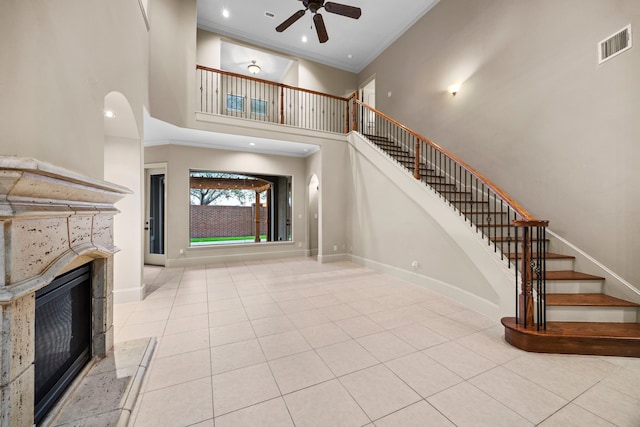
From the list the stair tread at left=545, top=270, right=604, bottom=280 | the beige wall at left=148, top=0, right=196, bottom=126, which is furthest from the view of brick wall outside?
the stair tread at left=545, top=270, right=604, bottom=280

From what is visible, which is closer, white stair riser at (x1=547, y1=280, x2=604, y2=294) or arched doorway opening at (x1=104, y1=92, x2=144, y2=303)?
white stair riser at (x1=547, y1=280, x2=604, y2=294)

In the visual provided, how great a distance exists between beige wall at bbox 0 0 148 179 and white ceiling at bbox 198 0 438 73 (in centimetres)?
411

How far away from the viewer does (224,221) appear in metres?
9.77

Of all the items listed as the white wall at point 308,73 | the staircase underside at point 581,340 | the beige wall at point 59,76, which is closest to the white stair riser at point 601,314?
the staircase underside at point 581,340

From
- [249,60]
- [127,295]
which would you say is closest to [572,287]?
[127,295]

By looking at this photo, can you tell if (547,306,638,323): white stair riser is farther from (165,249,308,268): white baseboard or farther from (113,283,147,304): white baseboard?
(165,249,308,268): white baseboard

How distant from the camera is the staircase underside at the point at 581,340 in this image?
7.20ft

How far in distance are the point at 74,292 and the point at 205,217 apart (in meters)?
7.99

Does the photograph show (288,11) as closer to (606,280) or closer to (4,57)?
(4,57)

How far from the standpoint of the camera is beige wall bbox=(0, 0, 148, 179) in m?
1.21

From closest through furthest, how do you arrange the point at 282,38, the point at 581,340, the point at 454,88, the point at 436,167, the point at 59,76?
the point at 59,76 < the point at 581,340 < the point at 454,88 < the point at 436,167 < the point at 282,38

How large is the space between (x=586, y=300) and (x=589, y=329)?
0.45 meters

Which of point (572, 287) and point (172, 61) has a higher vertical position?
point (172, 61)

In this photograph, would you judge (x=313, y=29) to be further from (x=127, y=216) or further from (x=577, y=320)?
(x=577, y=320)
